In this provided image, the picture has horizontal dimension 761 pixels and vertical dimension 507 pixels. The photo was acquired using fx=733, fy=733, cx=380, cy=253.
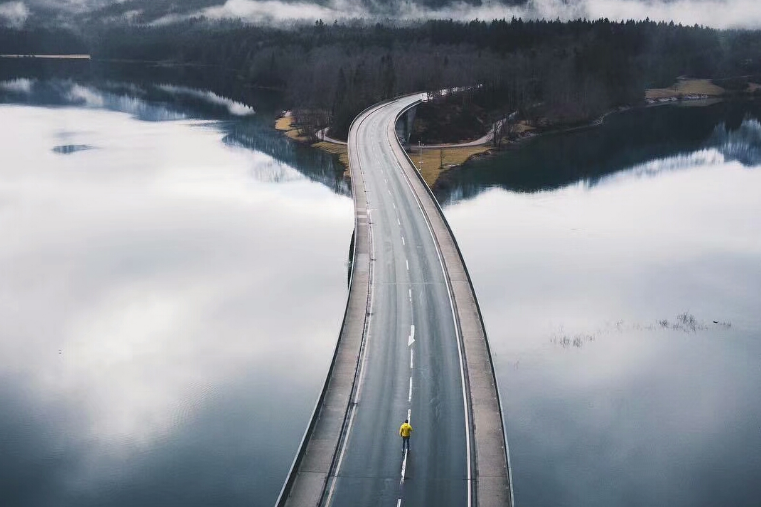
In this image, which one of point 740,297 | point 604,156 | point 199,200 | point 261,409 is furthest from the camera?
point 604,156

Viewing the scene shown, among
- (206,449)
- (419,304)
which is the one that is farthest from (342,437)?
(419,304)

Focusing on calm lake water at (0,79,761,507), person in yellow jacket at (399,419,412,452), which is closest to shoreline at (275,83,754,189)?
calm lake water at (0,79,761,507)

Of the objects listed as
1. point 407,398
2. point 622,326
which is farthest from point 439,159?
point 407,398

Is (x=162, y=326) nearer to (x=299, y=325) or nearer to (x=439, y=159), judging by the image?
(x=299, y=325)

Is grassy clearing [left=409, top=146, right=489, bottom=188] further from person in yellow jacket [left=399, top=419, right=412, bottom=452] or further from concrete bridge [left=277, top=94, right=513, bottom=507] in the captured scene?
person in yellow jacket [left=399, top=419, right=412, bottom=452]

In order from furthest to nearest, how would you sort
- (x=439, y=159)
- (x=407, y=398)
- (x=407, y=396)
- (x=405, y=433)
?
1. (x=439, y=159)
2. (x=407, y=396)
3. (x=407, y=398)
4. (x=405, y=433)

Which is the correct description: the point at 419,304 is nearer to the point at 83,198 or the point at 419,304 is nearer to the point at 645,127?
the point at 83,198
